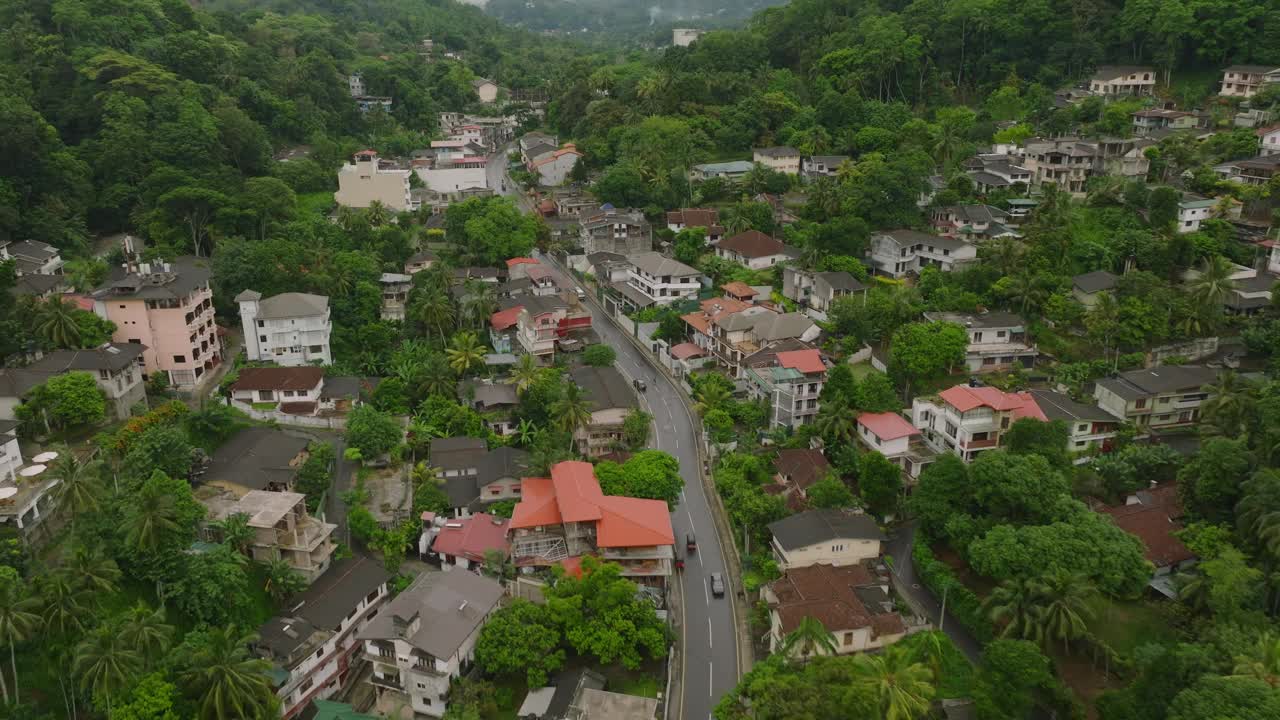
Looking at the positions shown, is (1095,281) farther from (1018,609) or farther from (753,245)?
(1018,609)

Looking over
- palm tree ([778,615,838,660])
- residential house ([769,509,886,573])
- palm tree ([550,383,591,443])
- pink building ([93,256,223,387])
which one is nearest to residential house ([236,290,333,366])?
pink building ([93,256,223,387])

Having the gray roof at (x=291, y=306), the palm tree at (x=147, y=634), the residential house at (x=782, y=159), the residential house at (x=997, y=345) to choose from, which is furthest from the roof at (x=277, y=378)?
the residential house at (x=782, y=159)

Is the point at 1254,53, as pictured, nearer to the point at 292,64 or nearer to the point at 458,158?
the point at 458,158

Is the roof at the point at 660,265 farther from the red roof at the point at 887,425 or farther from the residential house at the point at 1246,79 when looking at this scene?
the residential house at the point at 1246,79

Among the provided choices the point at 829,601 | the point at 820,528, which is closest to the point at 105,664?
the point at 829,601

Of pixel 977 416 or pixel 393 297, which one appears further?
pixel 393 297
